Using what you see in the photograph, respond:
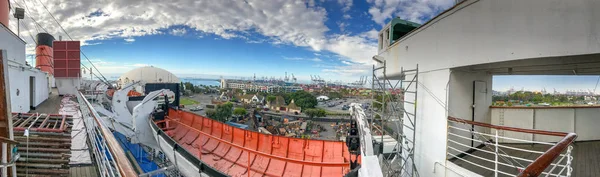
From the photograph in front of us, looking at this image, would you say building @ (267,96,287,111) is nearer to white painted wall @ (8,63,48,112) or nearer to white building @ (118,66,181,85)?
white building @ (118,66,181,85)

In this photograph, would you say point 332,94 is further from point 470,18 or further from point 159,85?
point 470,18

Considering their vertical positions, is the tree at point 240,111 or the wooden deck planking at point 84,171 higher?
the wooden deck planking at point 84,171

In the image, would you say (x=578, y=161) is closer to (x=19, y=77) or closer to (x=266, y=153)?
(x=266, y=153)

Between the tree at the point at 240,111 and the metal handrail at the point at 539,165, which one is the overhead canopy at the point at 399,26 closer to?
the metal handrail at the point at 539,165

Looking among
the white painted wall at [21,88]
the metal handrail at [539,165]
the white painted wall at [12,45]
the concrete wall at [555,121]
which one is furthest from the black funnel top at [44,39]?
the concrete wall at [555,121]

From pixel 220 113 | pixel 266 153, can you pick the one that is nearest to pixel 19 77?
pixel 266 153

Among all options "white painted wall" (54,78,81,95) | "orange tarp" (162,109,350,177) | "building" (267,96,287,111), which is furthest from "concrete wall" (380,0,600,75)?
"building" (267,96,287,111)

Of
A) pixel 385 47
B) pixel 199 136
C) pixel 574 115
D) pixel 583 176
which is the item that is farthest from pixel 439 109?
pixel 199 136
